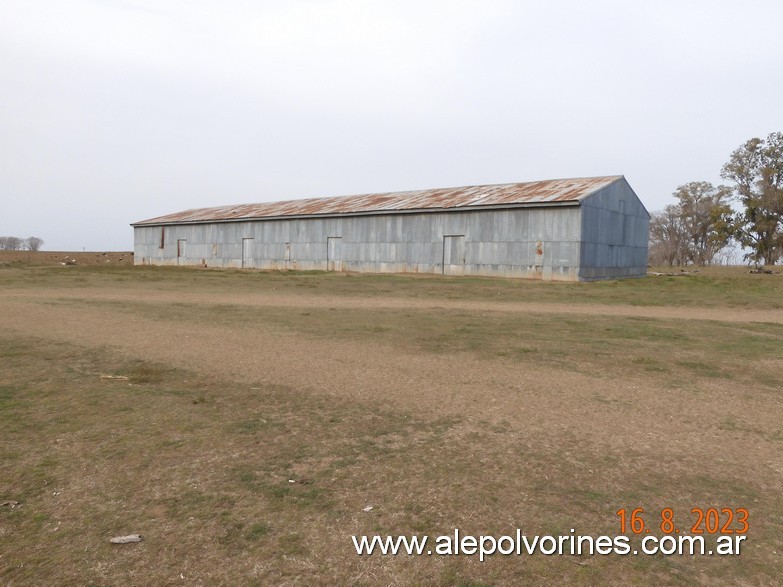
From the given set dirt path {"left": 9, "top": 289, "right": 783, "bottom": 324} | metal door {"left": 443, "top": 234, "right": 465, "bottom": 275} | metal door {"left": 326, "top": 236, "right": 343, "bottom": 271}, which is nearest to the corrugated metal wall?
metal door {"left": 443, "top": 234, "right": 465, "bottom": 275}

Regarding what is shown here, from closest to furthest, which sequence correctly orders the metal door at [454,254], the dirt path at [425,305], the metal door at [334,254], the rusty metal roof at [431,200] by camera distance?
the dirt path at [425,305], the rusty metal roof at [431,200], the metal door at [454,254], the metal door at [334,254]

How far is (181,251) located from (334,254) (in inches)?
700

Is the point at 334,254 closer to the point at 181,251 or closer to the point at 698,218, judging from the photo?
the point at 181,251

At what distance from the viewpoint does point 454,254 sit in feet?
109

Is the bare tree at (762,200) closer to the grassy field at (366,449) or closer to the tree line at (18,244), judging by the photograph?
the grassy field at (366,449)

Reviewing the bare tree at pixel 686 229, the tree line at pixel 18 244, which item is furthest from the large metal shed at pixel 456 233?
the tree line at pixel 18 244

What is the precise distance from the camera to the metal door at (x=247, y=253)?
43.3 metres

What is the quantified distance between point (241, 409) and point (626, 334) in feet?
30.6

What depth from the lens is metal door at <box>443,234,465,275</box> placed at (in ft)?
108

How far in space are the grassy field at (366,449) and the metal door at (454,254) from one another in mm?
20509

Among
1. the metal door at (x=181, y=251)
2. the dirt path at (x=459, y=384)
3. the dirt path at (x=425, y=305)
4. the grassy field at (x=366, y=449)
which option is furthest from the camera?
the metal door at (x=181, y=251)

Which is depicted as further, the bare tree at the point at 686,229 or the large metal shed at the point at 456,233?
the bare tree at the point at 686,229

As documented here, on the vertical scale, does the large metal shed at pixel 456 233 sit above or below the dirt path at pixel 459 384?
above

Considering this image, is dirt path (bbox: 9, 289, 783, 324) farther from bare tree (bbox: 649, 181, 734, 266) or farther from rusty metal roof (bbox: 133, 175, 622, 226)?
bare tree (bbox: 649, 181, 734, 266)
